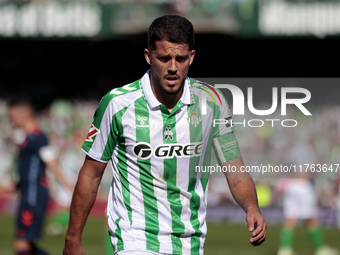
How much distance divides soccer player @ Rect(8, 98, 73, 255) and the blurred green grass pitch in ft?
7.45

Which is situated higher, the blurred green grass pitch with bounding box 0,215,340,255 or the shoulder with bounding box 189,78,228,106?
the shoulder with bounding box 189,78,228,106

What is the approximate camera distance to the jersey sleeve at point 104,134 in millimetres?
3424

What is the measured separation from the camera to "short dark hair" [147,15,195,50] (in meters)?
3.27

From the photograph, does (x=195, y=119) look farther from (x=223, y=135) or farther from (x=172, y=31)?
(x=172, y=31)

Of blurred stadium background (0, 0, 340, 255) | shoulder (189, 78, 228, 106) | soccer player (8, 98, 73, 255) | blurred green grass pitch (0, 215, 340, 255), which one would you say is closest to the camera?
shoulder (189, 78, 228, 106)

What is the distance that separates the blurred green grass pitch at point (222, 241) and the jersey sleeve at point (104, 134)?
5.94 m

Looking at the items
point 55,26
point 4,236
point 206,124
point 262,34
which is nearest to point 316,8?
point 262,34

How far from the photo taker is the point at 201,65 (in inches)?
787

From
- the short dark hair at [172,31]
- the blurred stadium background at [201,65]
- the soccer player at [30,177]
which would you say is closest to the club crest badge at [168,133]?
the short dark hair at [172,31]

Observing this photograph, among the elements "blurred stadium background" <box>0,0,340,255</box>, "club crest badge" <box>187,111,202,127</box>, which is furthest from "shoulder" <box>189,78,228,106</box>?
"blurred stadium background" <box>0,0,340,255</box>

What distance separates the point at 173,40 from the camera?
3.27 m

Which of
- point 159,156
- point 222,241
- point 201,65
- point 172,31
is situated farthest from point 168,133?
point 201,65

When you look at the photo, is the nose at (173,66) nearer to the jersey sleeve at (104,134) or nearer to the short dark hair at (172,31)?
the short dark hair at (172,31)

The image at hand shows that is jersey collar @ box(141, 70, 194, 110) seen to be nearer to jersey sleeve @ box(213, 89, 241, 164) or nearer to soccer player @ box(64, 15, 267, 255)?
soccer player @ box(64, 15, 267, 255)
